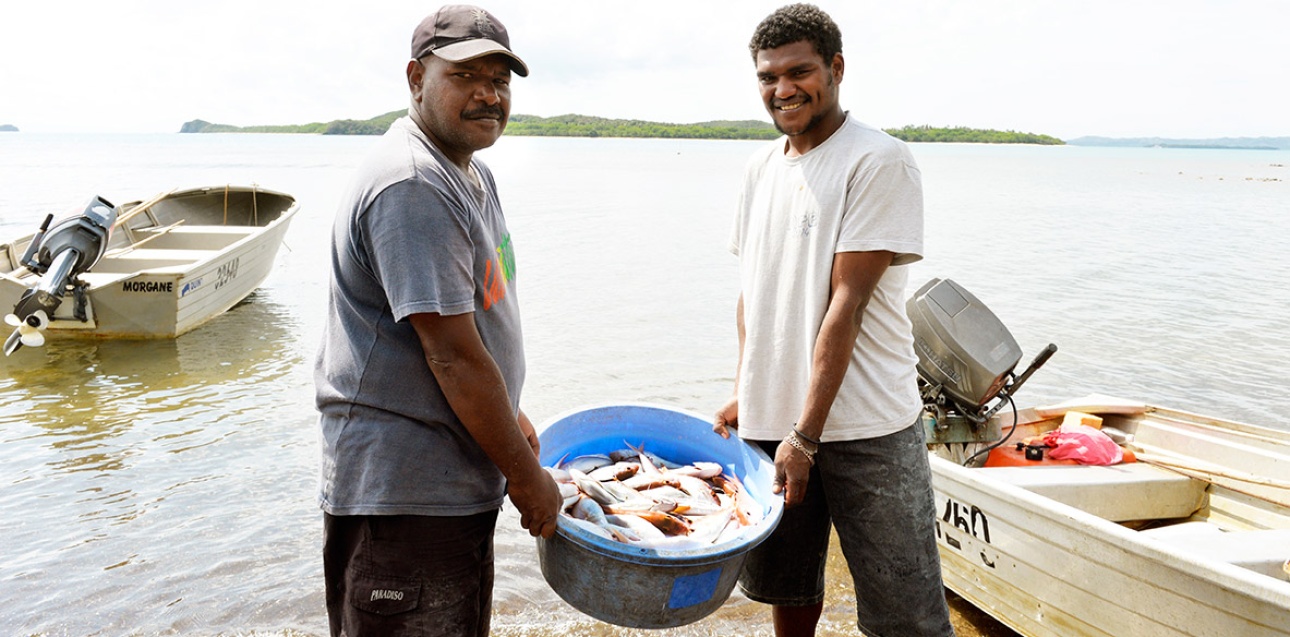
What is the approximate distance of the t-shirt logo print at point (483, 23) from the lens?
2.13 m

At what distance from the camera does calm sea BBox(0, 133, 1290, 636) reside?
4898 mm

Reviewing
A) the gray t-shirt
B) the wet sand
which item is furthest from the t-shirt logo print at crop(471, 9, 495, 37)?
the wet sand

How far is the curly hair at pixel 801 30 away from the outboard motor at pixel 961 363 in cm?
254

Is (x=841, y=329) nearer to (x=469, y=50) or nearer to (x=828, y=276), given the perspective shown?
(x=828, y=276)

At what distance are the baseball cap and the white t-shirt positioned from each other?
3.33ft

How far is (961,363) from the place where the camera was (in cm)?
471

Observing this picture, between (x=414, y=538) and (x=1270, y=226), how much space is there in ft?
100

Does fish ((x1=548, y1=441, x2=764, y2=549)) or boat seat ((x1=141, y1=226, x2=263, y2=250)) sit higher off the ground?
fish ((x1=548, y1=441, x2=764, y2=549))

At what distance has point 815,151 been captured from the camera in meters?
2.68

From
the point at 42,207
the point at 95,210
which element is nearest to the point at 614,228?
the point at 95,210

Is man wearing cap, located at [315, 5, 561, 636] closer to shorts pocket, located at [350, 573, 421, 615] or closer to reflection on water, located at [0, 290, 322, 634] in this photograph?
shorts pocket, located at [350, 573, 421, 615]

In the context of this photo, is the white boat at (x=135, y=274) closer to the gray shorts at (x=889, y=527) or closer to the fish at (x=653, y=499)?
the fish at (x=653, y=499)

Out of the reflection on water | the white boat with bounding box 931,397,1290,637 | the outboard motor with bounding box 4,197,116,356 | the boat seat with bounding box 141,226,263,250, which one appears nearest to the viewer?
the white boat with bounding box 931,397,1290,637

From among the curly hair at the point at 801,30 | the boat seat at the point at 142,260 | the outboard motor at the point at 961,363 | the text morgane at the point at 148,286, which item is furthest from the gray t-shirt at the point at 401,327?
the boat seat at the point at 142,260
